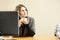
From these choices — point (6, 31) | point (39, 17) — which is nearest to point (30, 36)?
point (6, 31)

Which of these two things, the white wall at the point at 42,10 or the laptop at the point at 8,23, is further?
the white wall at the point at 42,10

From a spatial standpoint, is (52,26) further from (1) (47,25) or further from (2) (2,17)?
(2) (2,17)

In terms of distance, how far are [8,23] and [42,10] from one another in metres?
1.57

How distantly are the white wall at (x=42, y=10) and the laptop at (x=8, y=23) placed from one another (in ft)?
4.75

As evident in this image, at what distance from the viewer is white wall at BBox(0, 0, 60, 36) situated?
3.18m

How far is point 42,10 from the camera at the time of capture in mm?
3205

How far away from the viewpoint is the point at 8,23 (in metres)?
1.76

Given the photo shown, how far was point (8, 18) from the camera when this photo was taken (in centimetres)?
175

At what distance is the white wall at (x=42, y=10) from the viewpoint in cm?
318

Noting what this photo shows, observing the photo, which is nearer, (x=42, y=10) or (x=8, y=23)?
(x=8, y=23)

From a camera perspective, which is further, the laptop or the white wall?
the white wall

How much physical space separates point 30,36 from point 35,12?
3.29 ft

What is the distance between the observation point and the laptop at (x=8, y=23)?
1743 millimetres

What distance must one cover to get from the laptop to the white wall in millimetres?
1447
